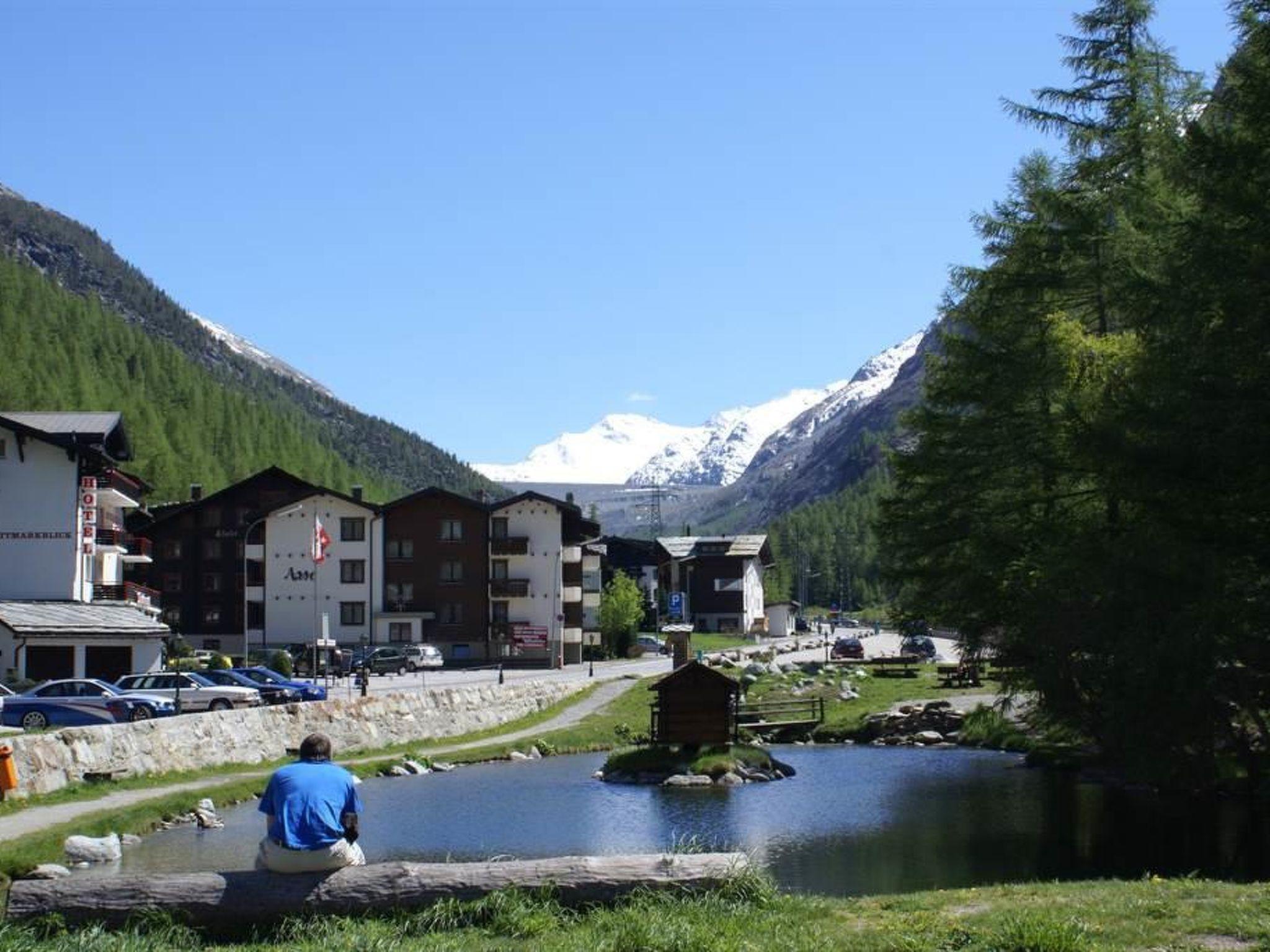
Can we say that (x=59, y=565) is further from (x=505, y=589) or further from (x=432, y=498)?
(x=505, y=589)

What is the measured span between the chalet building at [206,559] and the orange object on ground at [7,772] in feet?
236

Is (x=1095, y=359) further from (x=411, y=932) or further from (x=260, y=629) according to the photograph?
(x=260, y=629)

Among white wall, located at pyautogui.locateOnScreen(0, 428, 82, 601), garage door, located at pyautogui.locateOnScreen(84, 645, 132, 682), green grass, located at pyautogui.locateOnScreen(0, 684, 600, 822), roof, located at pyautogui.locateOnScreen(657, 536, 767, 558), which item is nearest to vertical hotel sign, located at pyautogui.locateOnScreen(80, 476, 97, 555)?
white wall, located at pyautogui.locateOnScreen(0, 428, 82, 601)

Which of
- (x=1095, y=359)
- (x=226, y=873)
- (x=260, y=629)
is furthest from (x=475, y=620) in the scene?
(x=226, y=873)

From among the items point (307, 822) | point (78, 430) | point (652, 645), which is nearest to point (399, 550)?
point (78, 430)

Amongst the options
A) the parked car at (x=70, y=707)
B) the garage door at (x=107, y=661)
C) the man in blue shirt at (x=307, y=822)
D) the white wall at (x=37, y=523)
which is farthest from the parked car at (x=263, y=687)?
the man in blue shirt at (x=307, y=822)

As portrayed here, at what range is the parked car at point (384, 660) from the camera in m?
81.9

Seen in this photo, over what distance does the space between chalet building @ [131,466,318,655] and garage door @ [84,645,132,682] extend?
126 feet

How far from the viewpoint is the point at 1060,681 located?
3522cm

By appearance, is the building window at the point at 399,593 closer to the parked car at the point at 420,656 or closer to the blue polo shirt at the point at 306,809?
the parked car at the point at 420,656

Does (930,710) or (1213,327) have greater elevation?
(1213,327)

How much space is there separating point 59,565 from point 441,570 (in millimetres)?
33593

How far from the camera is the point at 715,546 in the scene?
174m

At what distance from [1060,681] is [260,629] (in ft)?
230
